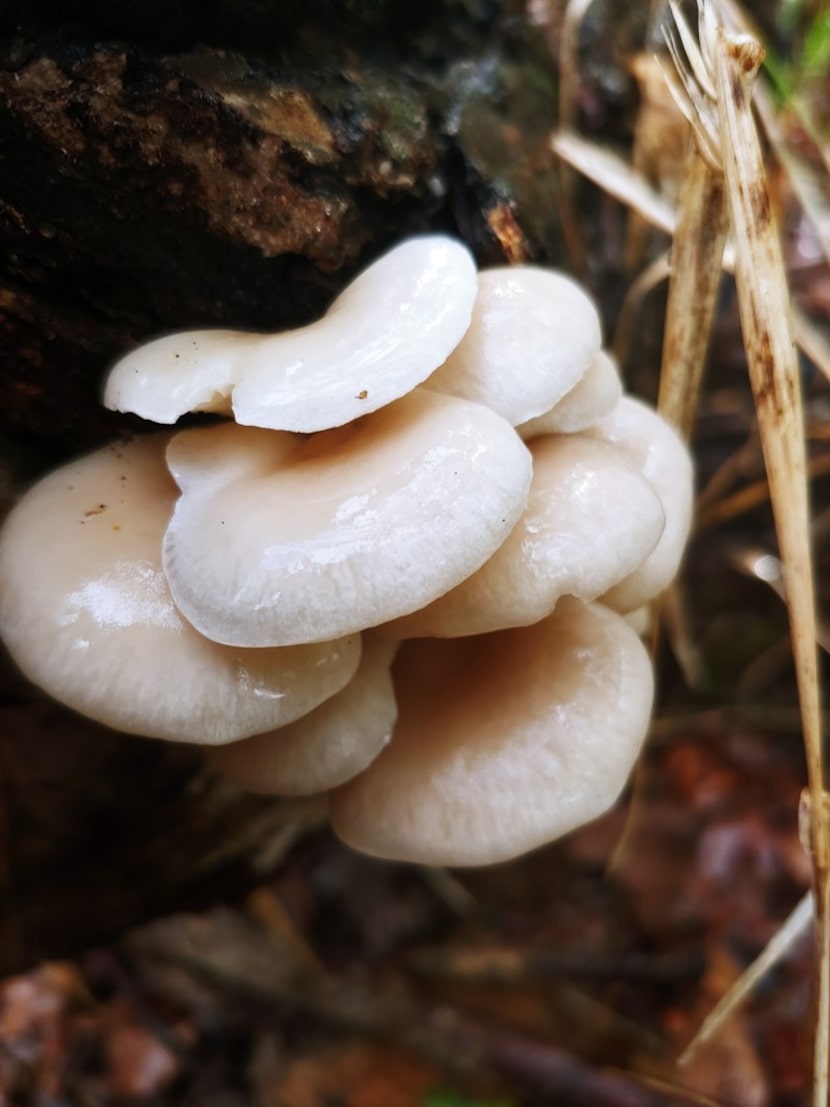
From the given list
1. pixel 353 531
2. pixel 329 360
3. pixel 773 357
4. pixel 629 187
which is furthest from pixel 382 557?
pixel 629 187

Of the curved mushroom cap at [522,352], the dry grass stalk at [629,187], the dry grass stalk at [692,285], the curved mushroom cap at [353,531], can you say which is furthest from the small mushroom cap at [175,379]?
the dry grass stalk at [629,187]

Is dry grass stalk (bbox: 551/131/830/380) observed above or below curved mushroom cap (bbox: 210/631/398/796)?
above

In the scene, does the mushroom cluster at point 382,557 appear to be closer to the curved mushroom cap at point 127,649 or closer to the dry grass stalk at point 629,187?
the curved mushroom cap at point 127,649

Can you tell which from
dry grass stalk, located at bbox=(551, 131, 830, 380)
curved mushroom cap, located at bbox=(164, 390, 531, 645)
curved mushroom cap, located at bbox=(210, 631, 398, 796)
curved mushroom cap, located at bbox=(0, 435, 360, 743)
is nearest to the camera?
curved mushroom cap, located at bbox=(164, 390, 531, 645)

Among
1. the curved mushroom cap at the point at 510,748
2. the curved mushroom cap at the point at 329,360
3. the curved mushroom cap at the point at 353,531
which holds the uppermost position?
the curved mushroom cap at the point at 329,360

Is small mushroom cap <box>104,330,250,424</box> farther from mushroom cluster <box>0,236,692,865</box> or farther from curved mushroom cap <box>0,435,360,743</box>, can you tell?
curved mushroom cap <box>0,435,360,743</box>

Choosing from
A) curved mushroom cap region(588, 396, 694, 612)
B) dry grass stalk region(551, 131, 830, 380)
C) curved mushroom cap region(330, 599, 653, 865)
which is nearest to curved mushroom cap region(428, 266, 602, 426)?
curved mushroom cap region(588, 396, 694, 612)

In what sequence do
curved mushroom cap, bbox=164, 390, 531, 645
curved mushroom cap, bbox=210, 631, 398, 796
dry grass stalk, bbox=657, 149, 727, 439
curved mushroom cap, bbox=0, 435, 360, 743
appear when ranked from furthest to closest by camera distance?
dry grass stalk, bbox=657, 149, 727, 439, curved mushroom cap, bbox=210, 631, 398, 796, curved mushroom cap, bbox=0, 435, 360, 743, curved mushroom cap, bbox=164, 390, 531, 645

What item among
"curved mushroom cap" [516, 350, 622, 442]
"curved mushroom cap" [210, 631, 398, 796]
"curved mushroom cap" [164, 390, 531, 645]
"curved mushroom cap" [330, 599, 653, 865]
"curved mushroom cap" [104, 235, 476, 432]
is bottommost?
"curved mushroom cap" [330, 599, 653, 865]
